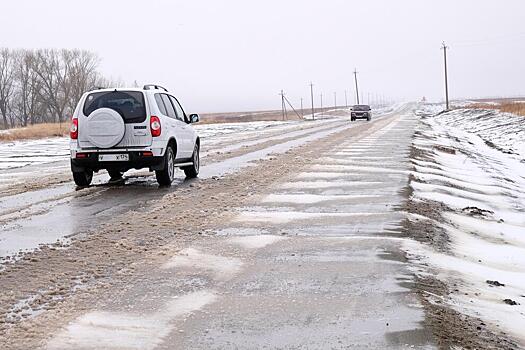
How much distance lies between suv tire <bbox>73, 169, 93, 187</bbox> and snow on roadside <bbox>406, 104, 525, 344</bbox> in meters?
6.02

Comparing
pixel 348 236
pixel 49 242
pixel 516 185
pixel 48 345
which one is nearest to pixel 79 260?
pixel 49 242

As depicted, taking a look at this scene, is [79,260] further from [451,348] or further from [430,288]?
[451,348]

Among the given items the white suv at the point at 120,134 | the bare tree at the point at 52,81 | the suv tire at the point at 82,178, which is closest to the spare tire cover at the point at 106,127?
the white suv at the point at 120,134

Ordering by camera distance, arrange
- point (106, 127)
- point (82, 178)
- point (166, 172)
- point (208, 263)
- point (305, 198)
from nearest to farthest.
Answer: point (208, 263)
point (305, 198)
point (106, 127)
point (166, 172)
point (82, 178)

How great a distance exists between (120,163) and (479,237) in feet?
20.9

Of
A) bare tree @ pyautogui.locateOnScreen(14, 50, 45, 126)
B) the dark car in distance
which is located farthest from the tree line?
the dark car in distance

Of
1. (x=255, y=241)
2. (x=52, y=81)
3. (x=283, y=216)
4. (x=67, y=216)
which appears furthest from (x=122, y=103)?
(x=52, y=81)

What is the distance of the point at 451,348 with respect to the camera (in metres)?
3.62

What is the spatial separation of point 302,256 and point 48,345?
2.72 metres

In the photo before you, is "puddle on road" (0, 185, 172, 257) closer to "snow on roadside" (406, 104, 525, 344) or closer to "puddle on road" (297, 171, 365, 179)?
"puddle on road" (297, 171, 365, 179)

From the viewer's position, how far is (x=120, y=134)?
35.4 feet

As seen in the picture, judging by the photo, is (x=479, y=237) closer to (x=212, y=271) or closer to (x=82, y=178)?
(x=212, y=271)

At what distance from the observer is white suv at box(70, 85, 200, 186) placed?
35.5 ft

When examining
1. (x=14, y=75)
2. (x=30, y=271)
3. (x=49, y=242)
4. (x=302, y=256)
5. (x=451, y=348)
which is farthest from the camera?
(x=14, y=75)
